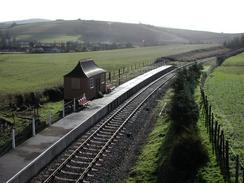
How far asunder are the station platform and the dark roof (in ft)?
14.5

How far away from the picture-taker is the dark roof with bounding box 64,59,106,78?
96.9 feet

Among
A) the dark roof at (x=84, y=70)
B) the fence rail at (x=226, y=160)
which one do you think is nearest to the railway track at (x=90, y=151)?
the dark roof at (x=84, y=70)

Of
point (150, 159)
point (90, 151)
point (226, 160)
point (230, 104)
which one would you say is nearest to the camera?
point (226, 160)

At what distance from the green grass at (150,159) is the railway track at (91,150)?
1.60 m

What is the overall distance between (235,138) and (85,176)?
24.5 ft

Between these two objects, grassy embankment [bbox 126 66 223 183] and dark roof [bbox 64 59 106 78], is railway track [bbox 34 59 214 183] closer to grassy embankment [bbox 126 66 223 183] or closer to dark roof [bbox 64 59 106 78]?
grassy embankment [bbox 126 66 223 183]

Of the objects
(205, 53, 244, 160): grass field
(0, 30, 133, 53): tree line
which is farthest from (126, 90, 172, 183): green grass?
(0, 30, 133, 53): tree line

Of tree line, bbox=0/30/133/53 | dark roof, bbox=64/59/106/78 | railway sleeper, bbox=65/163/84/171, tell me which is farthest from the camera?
tree line, bbox=0/30/133/53

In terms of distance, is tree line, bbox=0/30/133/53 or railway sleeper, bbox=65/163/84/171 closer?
railway sleeper, bbox=65/163/84/171

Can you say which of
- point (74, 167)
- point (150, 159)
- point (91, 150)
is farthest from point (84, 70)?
point (74, 167)

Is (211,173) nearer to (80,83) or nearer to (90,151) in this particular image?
(90,151)

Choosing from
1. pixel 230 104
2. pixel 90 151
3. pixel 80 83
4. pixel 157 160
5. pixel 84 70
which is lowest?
pixel 90 151

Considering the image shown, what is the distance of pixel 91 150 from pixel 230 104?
43.2ft

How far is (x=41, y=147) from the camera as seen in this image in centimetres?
1778
